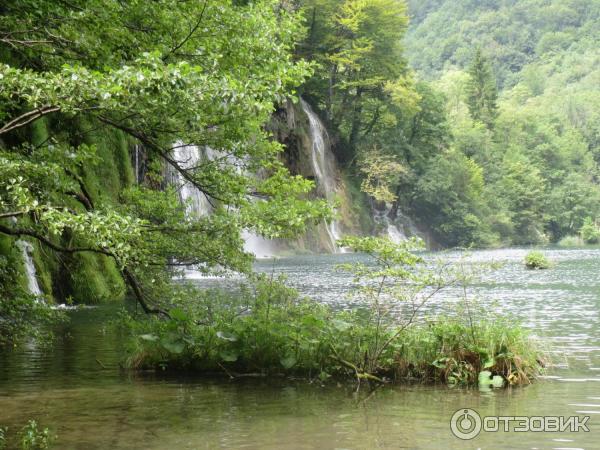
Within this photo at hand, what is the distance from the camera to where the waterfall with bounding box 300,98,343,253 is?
52812mm

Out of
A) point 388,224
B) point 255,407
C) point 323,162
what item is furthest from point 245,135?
point 388,224

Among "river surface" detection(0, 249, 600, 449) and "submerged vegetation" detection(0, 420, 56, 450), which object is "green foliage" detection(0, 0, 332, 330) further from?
"submerged vegetation" detection(0, 420, 56, 450)

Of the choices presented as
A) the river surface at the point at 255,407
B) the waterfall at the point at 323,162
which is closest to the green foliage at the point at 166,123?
the river surface at the point at 255,407

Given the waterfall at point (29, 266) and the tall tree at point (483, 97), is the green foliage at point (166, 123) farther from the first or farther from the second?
the tall tree at point (483, 97)

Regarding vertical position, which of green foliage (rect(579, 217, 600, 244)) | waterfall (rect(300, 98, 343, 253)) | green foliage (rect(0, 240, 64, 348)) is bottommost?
green foliage (rect(0, 240, 64, 348))

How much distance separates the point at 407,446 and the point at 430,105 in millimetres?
61382

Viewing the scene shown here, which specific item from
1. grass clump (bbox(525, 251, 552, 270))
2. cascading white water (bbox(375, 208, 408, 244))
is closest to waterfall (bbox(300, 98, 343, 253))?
cascading white water (bbox(375, 208, 408, 244))

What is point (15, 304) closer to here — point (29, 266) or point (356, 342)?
point (356, 342)

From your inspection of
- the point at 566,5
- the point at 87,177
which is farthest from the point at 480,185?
the point at 566,5

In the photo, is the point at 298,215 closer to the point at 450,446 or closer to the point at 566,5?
the point at 450,446

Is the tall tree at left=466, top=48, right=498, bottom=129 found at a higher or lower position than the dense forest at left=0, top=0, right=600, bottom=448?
higher

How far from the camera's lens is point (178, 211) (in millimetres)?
11336

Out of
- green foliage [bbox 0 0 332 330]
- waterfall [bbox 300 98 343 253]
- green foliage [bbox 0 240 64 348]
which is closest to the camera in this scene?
green foliage [bbox 0 0 332 330]

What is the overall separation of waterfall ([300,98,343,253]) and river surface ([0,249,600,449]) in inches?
1600
